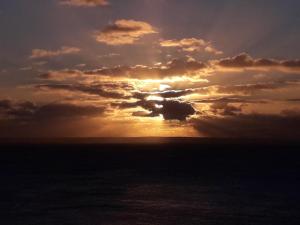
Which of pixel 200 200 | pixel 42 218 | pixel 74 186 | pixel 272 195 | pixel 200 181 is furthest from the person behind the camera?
pixel 200 181

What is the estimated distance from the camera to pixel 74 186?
252ft

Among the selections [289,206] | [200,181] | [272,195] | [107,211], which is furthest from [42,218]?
[200,181]

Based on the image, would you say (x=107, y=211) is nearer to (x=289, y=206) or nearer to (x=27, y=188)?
(x=289, y=206)

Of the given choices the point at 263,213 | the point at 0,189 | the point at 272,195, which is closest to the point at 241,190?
the point at 272,195

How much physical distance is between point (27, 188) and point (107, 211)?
2521 centimetres

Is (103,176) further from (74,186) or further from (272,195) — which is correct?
(272,195)

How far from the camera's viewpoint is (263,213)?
50719 mm

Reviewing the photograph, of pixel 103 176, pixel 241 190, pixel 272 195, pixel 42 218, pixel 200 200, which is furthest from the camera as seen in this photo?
pixel 103 176

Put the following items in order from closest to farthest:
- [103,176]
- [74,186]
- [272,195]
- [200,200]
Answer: [200,200] < [272,195] < [74,186] < [103,176]

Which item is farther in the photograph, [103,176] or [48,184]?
[103,176]

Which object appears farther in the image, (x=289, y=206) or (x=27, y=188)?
(x=27, y=188)

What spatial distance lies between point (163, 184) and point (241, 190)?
41.7ft

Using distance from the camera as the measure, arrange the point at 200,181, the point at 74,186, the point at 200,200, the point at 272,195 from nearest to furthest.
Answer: the point at 200,200
the point at 272,195
the point at 74,186
the point at 200,181

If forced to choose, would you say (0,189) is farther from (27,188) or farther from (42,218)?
(42,218)
